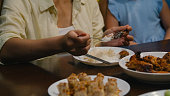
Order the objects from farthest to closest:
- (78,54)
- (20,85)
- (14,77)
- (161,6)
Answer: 1. (161,6)
2. (78,54)
3. (14,77)
4. (20,85)

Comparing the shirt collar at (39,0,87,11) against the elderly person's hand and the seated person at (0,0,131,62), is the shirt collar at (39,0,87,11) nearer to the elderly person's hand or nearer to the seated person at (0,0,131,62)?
the seated person at (0,0,131,62)

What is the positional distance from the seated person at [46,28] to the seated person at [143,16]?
44 cm

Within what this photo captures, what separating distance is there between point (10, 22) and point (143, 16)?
4.98 feet

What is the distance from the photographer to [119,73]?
1062 millimetres

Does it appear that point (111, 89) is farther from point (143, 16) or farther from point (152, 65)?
point (143, 16)

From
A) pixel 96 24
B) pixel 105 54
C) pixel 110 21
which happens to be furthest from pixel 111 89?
pixel 110 21

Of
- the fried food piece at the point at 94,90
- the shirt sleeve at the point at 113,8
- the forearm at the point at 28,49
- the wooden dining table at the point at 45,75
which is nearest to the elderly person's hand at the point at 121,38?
the wooden dining table at the point at 45,75

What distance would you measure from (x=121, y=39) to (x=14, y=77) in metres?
0.91

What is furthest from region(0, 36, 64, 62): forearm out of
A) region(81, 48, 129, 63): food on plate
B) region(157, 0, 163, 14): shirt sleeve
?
region(157, 0, 163, 14): shirt sleeve

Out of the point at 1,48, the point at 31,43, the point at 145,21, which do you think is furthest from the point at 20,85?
the point at 145,21

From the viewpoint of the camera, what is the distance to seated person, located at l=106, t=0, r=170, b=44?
8.08 feet

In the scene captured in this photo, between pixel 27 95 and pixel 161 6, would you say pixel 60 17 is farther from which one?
pixel 161 6

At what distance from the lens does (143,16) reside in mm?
2480

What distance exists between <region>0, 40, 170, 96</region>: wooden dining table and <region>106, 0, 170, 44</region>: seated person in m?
1.24
